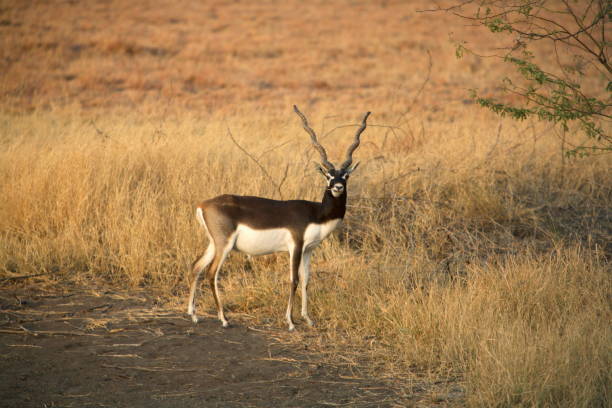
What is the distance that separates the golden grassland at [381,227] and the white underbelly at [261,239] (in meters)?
0.83

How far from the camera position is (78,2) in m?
32.6

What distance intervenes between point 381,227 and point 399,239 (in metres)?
0.32

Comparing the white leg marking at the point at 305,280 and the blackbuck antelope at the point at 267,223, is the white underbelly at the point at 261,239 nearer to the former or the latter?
the blackbuck antelope at the point at 267,223

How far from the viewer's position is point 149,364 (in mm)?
5195

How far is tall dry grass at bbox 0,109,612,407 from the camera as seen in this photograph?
516 centimetres

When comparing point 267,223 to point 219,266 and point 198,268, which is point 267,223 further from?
point 198,268

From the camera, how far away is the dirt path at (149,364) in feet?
15.1

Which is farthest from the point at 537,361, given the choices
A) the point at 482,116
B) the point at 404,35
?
the point at 404,35

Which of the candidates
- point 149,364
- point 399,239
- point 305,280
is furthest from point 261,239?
point 399,239

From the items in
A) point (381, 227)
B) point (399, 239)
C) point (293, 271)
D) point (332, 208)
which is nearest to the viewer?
point (332, 208)

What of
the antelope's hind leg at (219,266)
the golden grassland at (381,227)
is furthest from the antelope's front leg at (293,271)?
the antelope's hind leg at (219,266)

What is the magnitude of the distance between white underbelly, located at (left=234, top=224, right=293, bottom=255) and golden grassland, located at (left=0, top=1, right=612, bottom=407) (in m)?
0.83

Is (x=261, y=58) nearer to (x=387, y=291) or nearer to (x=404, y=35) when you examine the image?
(x=404, y=35)

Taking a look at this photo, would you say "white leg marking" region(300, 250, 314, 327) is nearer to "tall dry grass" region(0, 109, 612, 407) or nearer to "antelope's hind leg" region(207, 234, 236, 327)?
"tall dry grass" region(0, 109, 612, 407)
